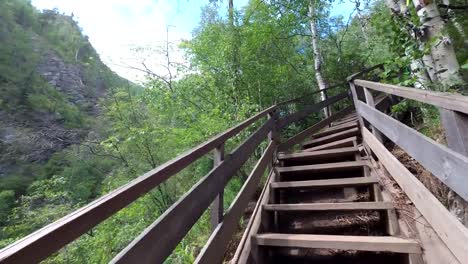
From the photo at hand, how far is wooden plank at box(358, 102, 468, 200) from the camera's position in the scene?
1.20 m

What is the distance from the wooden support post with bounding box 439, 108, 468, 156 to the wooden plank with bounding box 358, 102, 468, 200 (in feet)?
0.17

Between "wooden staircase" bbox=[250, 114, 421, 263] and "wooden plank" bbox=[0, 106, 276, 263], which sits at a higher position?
"wooden plank" bbox=[0, 106, 276, 263]

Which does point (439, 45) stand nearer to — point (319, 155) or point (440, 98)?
point (440, 98)

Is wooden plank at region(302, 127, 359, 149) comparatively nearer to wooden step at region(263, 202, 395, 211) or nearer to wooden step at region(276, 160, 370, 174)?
wooden step at region(276, 160, 370, 174)

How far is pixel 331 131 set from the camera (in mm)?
5680

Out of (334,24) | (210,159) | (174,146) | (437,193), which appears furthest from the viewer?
(334,24)

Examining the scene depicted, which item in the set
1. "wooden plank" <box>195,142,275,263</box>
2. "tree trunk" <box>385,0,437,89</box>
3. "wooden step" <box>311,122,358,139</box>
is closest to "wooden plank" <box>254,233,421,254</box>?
"wooden plank" <box>195,142,275,263</box>

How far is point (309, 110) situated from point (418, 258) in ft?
12.3

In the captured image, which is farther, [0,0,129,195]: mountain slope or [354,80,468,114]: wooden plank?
[0,0,129,195]: mountain slope

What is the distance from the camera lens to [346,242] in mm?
2244

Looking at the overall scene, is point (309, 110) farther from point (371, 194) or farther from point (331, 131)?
point (371, 194)

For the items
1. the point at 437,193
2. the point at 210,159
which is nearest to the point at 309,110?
the point at 210,159

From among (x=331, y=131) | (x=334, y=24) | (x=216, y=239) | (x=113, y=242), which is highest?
(x=334, y=24)

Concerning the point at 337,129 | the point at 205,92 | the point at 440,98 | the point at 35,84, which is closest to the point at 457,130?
the point at 440,98
